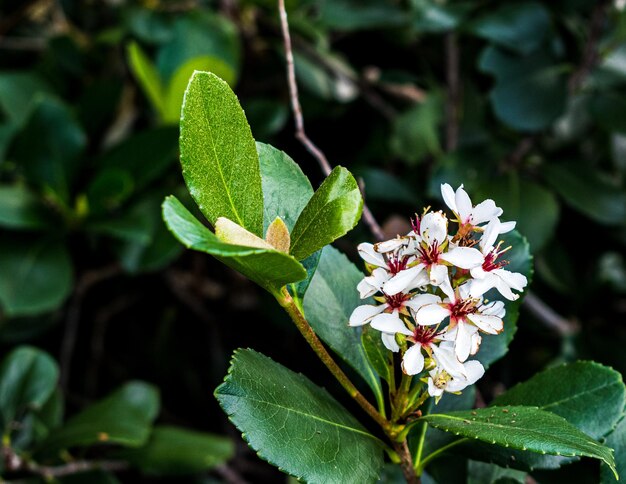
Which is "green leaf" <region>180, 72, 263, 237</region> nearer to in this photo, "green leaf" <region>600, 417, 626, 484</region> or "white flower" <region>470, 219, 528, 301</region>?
"white flower" <region>470, 219, 528, 301</region>

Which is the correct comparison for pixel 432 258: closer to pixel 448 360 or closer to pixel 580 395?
pixel 448 360

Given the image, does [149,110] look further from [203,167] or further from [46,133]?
[203,167]

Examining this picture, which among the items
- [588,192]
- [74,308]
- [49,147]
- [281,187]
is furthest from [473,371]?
[74,308]

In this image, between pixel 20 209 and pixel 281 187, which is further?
pixel 20 209

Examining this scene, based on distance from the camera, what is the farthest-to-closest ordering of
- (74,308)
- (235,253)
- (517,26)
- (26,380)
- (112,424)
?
1. (74,308)
2. (517,26)
3. (26,380)
4. (112,424)
5. (235,253)

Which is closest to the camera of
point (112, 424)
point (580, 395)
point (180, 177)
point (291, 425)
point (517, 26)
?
point (291, 425)

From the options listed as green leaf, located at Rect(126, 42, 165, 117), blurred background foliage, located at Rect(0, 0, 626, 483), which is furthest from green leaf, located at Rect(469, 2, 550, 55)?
green leaf, located at Rect(126, 42, 165, 117)
